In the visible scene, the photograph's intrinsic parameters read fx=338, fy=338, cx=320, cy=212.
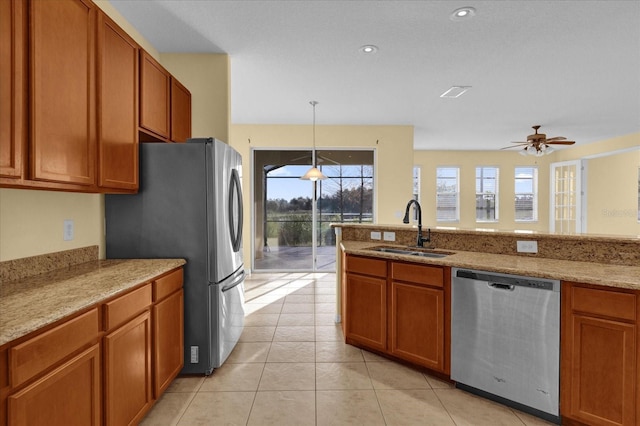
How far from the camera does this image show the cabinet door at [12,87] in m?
1.37

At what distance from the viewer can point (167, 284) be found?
2.22 meters

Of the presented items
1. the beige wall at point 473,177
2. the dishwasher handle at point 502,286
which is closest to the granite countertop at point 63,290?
the dishwasher handle at point 502,286

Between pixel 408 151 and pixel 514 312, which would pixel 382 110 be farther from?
pixel 514 312

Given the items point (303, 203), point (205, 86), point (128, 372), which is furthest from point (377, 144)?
point (128, 372)

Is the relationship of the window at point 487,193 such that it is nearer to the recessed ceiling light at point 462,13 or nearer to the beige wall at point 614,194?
the beige wall at point 614,194

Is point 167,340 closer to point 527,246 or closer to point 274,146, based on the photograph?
point 527,246

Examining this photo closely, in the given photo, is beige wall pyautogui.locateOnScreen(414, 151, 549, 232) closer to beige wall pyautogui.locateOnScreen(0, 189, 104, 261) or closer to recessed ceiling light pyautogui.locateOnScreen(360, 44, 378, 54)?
recessed ceiling light pyautogui.locateOnScreen(360, 44, 378, 54)

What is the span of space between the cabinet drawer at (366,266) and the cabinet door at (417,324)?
15 cm

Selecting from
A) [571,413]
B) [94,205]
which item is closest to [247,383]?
[94,205]

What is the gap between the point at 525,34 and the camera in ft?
9.66

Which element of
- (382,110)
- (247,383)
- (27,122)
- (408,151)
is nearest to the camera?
(27,122)

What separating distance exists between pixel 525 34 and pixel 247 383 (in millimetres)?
3667

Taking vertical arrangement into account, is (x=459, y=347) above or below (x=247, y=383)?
above

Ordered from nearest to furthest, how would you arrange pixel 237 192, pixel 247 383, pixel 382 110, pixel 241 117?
pixel 247 383 → pixel 237 192 → pixel 382 110 → pixel 241 117
